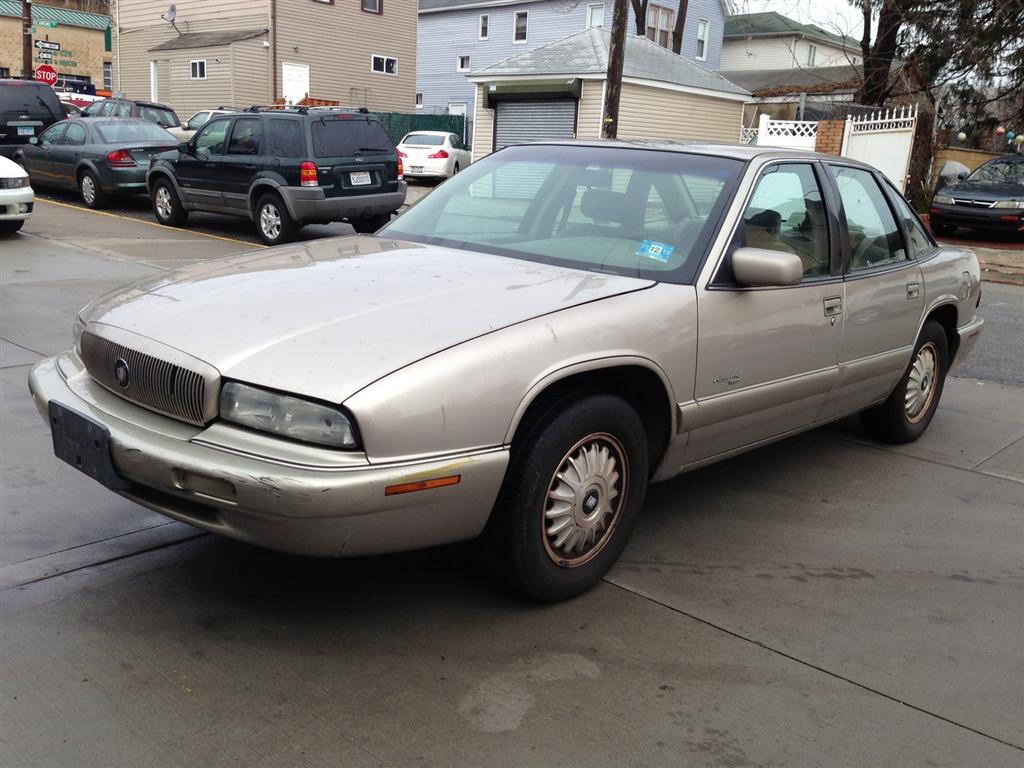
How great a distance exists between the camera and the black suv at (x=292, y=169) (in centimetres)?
1254

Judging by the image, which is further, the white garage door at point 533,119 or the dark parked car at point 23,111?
the white garage door at point 533,119

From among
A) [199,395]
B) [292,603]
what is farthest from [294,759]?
[199,395]

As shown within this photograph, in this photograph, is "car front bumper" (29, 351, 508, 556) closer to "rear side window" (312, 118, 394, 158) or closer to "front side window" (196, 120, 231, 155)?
"rear side window" (312, 118, 394, 158)

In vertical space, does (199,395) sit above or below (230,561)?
above

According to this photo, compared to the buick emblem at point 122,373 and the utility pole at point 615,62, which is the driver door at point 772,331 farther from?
the utility pole at point 615,62

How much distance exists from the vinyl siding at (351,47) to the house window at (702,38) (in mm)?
13253

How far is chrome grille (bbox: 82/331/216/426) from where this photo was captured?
2.92 meters

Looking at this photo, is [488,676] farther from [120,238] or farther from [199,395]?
[120,238]

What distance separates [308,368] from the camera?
9.28 feet

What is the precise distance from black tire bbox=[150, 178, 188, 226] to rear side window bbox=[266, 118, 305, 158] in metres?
2.25

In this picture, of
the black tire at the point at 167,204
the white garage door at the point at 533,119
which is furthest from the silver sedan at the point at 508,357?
the white garage door at the point at 533,119

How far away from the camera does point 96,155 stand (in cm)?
1552

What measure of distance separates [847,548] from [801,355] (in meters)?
0.83

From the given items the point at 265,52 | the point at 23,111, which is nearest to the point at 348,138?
the point at 23,111
